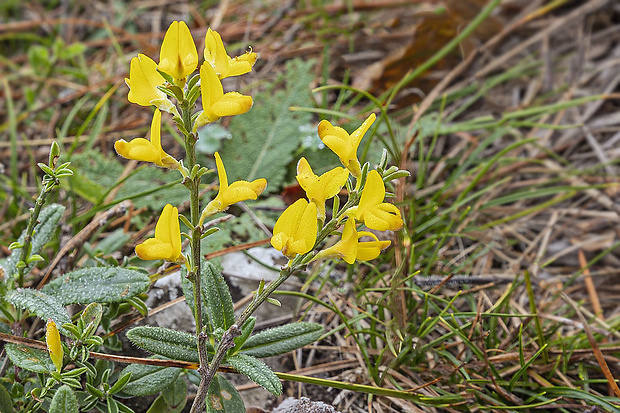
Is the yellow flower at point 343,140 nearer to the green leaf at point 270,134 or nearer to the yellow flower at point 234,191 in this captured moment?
the yellow flower at point 234,191

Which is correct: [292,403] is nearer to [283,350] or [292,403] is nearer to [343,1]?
[283,350]

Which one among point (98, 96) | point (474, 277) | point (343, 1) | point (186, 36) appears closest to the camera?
point (186, 36)

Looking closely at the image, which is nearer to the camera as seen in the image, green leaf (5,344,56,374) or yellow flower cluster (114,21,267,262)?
yellow flower cluster (114,21,267,262)

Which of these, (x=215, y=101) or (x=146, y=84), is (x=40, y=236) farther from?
(x=215, y=101)

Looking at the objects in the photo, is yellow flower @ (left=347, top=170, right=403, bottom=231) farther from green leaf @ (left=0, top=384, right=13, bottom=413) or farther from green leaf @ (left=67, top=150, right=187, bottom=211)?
green leaf @ (left=67, top=150, right=187, bottom=211)

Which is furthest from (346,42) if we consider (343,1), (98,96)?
(98,96)

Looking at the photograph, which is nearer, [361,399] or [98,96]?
[361,399]

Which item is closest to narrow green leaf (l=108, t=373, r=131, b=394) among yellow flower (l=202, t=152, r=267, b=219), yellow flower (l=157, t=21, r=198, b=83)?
yellow flower (l=202, t=152, r=267, b=219)
